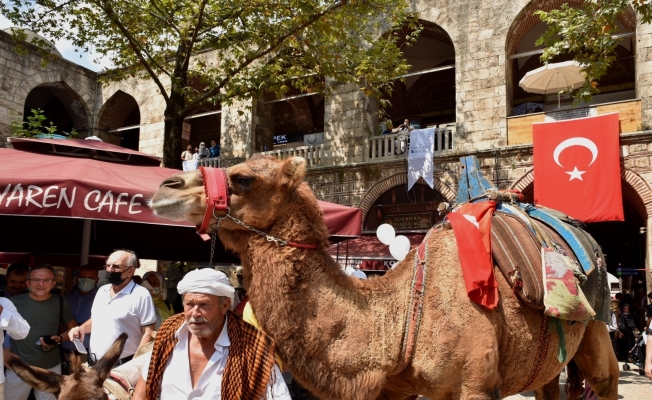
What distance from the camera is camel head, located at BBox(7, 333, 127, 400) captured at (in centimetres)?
293

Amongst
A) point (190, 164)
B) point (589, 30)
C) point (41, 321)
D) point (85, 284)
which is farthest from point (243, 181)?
point (190, 164)

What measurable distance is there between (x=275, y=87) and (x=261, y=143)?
897 cm

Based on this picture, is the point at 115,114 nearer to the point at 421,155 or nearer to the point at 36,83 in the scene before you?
the point at 36,83

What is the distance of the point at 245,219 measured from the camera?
3.00m

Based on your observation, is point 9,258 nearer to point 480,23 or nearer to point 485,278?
point 485,278

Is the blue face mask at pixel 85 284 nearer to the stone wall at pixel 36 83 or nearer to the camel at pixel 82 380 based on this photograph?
the camel at pixel 82 380

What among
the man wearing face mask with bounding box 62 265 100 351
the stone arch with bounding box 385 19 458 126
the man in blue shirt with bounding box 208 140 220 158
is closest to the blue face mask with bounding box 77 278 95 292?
the man wearing face mask with bounding box 62 265 100 351

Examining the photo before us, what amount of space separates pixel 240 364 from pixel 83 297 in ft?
13.2

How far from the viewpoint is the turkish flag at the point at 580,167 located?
45.2 ft

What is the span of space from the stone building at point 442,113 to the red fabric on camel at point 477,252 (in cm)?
932

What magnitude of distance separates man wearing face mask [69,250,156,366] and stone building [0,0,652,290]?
8.11 meters

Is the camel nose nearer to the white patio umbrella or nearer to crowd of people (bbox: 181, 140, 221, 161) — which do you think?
the white patio umbrella

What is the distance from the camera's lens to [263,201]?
303 cm

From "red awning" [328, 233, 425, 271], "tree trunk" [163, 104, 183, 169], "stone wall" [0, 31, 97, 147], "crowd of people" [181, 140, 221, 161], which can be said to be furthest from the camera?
"stone wall" [0, 31, 97, 147]
